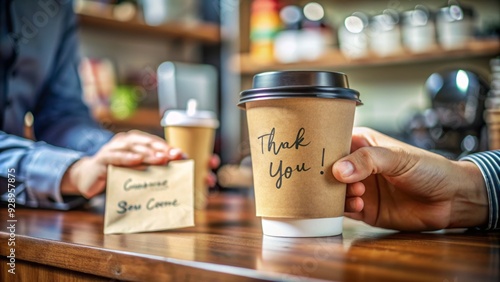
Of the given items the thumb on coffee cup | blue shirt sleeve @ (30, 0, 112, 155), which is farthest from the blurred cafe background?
the thumb on coffee cup

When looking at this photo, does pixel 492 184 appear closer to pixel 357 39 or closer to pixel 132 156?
pixel 132 156

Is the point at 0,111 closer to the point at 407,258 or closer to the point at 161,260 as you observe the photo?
the point at 161,260

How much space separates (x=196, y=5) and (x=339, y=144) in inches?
105

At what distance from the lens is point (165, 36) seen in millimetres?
3217

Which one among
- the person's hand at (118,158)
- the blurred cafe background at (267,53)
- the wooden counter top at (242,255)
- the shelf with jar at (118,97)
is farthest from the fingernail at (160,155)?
the shelf with jar at (118,97)

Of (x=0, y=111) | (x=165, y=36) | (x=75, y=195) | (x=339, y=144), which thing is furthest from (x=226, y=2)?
(x=339, y=144)

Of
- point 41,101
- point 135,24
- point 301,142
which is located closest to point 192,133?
point 301,142

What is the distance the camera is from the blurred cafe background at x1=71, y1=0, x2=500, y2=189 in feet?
8.05

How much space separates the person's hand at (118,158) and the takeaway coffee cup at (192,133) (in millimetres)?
187

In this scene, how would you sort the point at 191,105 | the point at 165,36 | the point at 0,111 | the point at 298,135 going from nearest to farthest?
1. the point at 298,135
2. the point at 191,105
3. the point at 0,111
4. the point at 165,36

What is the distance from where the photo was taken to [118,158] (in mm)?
932

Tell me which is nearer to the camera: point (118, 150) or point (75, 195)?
point (118, 150)

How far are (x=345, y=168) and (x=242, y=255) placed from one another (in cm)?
19

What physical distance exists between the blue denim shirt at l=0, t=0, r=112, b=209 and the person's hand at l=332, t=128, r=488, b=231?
0.60m
